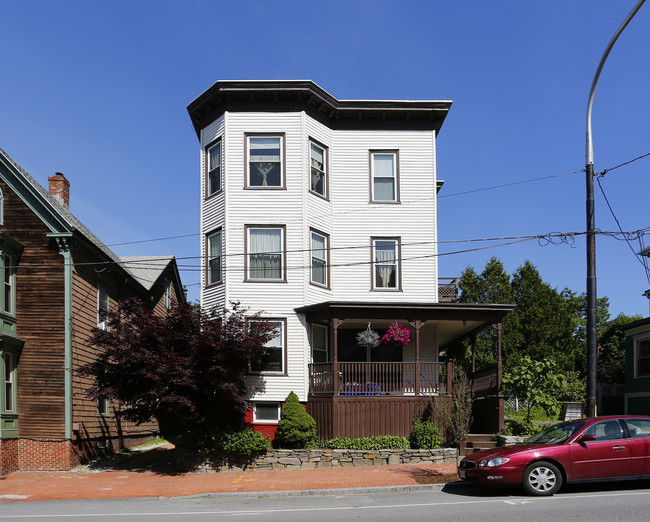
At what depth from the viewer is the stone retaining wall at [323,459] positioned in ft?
60.2

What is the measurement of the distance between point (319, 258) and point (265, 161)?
3.76 meters

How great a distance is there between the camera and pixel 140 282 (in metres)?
28.4

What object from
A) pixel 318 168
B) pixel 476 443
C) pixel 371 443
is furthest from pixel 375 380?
pixel 318 168

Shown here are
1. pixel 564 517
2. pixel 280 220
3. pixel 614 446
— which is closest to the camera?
pixel 564 517

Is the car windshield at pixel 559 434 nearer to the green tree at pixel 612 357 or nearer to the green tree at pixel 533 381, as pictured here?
the green tree at pixel 533 381

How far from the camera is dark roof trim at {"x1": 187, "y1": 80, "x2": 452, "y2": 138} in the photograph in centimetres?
2253

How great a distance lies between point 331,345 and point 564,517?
12.8 meters

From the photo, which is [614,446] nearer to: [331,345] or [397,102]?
[331,345]

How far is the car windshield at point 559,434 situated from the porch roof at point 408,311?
23.4 feet

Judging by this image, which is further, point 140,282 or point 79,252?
point 140,282

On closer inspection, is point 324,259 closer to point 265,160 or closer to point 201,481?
point 265,160

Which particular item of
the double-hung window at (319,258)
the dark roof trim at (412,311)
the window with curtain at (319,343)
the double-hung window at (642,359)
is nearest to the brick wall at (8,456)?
the window with curtain at (319,343)

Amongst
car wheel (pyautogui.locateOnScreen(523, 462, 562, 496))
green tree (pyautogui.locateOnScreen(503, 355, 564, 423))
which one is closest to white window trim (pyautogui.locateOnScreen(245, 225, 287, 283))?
green tree (pyautogui.locateOnScreen(503, 355, 564, 423))

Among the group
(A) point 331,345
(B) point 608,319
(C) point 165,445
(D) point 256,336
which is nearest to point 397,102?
(A) point 331,345
